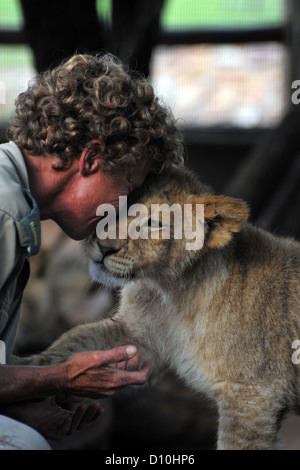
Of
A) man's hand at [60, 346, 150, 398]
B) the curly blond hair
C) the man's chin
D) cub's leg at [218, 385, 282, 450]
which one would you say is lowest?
cub's leg at [218, 385, 282, 450]

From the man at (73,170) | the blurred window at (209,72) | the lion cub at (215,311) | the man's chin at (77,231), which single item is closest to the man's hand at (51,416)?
the man at (73,170)

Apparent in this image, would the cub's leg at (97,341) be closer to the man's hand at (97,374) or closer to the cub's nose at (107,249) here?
the cub's nose at (107,249)

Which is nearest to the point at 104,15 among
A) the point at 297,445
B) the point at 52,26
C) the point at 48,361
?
the point at 52,26

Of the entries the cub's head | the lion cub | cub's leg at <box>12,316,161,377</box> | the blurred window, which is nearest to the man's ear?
the cub's head

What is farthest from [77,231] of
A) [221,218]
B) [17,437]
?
[17,437]

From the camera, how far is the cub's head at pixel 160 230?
11.5 ft

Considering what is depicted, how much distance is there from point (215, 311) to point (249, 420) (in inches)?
22.2

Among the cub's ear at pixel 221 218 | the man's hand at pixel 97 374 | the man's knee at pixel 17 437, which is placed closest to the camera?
the man's knee at pixel 17 437

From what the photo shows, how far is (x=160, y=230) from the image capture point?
3580 millimetres

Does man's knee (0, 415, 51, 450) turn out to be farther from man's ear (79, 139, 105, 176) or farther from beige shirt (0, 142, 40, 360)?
man's ear (79, 139, 105, 176)

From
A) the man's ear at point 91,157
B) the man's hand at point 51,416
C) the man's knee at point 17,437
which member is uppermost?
the man's ear at point 91,157

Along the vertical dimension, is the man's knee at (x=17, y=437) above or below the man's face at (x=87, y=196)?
below

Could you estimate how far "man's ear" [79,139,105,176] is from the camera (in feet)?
10.6

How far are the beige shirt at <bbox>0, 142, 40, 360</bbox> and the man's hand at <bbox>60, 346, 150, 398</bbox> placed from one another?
15.1 inches
